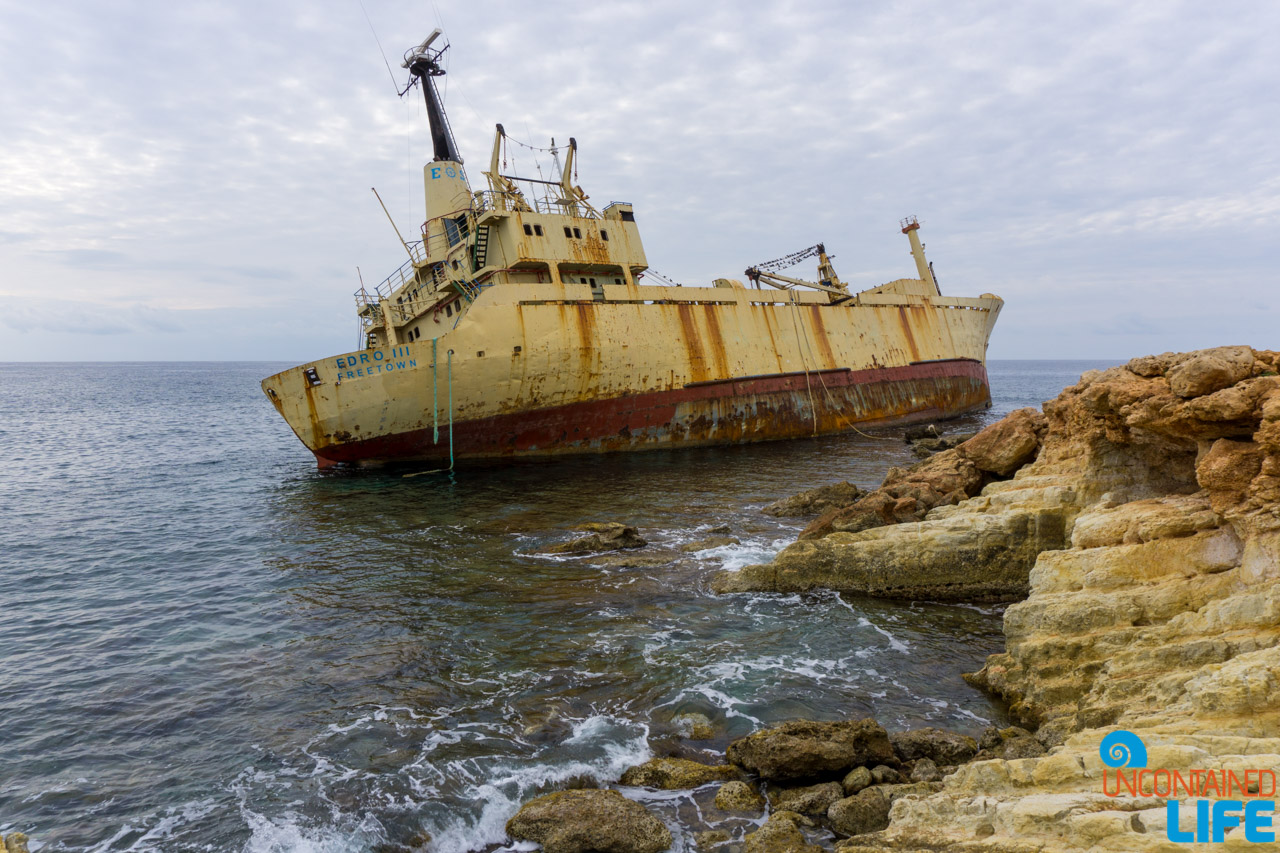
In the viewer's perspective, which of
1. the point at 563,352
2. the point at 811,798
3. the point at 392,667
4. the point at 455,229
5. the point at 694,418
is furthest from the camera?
the point at 455,229

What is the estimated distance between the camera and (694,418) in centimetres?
2477

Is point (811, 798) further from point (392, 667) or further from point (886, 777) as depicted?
point (392, 667)

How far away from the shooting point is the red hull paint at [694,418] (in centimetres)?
2153

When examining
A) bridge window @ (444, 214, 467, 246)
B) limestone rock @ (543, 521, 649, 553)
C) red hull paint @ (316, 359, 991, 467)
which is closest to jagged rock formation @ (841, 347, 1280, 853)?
limestone rock @ (543, 521, 649, 553)

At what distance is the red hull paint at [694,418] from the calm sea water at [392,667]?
182 inches

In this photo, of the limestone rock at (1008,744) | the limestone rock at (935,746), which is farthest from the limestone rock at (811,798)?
the limestone rock at (1008,744)

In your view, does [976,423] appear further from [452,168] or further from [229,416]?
[229,416]

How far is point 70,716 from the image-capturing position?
7586mm

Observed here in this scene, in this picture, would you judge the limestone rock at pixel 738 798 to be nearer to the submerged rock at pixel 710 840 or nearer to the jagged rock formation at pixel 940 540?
the submerged rock at pixel 710 840

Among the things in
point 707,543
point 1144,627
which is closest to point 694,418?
point 707,543

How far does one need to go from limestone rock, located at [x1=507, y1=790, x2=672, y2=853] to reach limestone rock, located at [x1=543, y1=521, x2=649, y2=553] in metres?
7.31

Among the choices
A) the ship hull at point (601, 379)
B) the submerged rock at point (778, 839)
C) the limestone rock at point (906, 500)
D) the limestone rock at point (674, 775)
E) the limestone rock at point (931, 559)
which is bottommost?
the submerged rock at point (778, 839)

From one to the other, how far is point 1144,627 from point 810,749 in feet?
10.9

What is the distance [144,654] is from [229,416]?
156 feet
